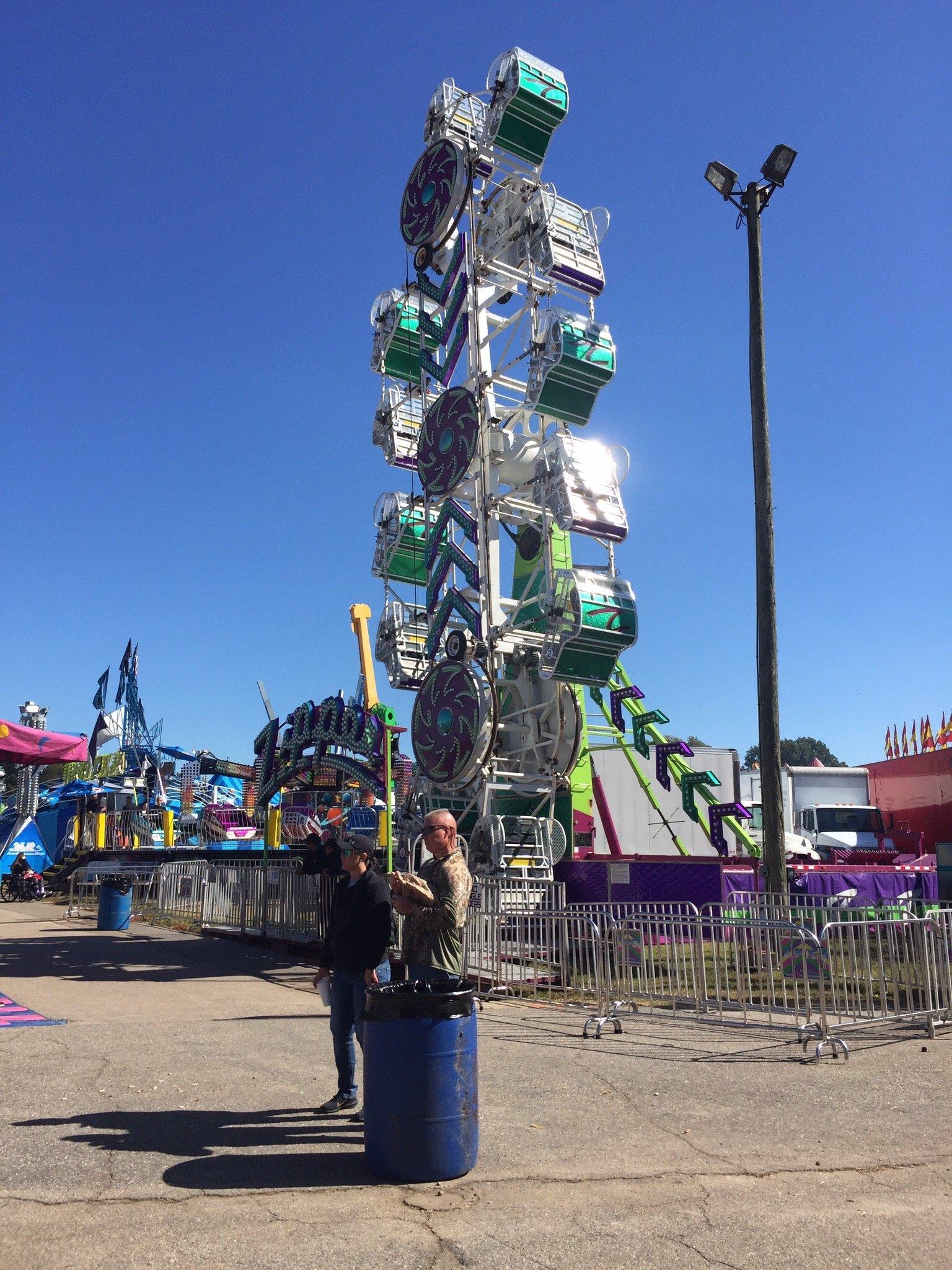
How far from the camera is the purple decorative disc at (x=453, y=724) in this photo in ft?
64.9

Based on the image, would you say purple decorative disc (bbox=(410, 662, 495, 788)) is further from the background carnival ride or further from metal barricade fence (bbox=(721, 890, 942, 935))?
metal barricade fence (bbox=(721, 890, 942, 935))

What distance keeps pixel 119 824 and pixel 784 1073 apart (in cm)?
3805

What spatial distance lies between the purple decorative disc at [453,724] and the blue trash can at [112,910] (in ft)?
23.3

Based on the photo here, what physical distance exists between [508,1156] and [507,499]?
16.8 metres

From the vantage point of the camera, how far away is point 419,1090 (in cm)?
545

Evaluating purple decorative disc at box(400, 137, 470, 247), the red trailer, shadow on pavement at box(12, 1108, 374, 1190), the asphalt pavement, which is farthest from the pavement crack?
the red trailer

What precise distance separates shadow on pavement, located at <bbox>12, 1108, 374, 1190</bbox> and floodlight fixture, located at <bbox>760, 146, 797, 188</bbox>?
14009 mm

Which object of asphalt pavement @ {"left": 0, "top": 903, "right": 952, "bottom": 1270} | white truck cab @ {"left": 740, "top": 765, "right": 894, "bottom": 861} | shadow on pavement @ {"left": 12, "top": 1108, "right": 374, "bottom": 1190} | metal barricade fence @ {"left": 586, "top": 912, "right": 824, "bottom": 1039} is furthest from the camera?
white truck cab @ {"left": 740, "top": 765, "right": 894, "bottom": 861}

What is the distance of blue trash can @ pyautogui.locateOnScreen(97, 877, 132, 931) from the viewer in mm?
21750

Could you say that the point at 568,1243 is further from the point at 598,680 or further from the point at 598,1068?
the point at 598,680

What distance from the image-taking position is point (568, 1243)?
467 cm

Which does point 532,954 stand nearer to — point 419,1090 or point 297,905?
point 297,905

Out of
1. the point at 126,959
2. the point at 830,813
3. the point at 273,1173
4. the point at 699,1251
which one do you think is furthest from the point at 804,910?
the point at 830,813

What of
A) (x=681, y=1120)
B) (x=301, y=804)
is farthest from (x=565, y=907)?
(x=301, y=804)
